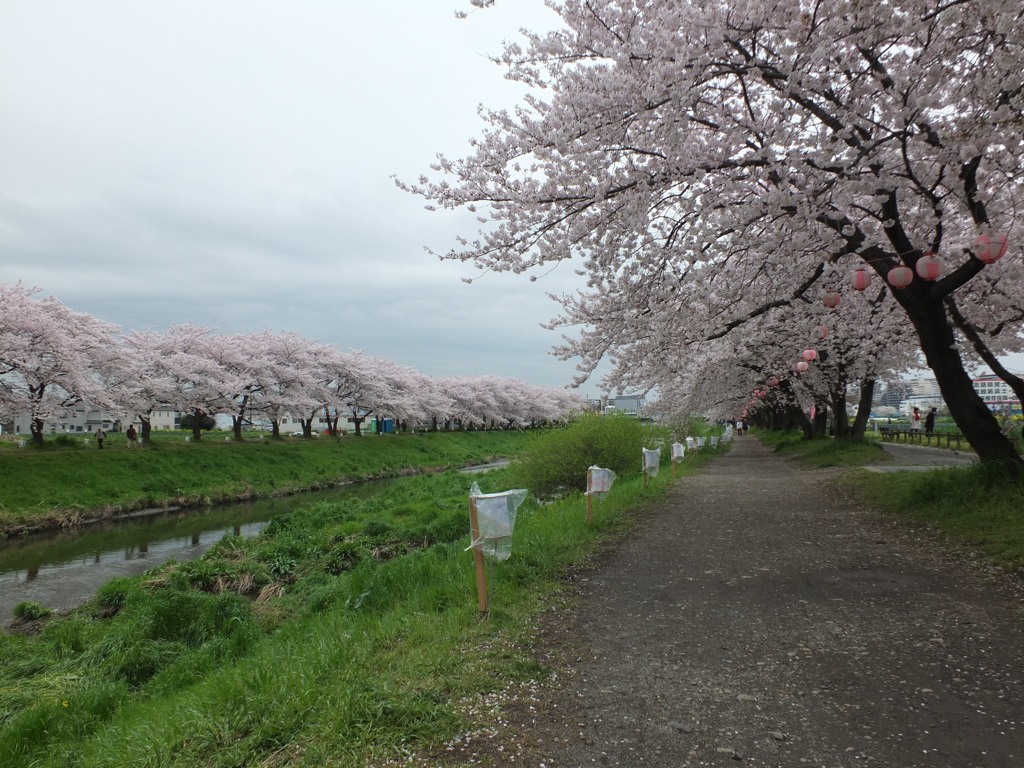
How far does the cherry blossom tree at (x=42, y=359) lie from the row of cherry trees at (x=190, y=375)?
4cm

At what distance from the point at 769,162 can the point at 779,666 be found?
219 inches

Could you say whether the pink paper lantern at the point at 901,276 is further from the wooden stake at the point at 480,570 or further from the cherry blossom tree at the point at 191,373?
the cherry blossom tree at the point at 191,373

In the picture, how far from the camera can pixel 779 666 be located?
3.98 m

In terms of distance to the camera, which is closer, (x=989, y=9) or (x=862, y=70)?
(x=989, y=9)

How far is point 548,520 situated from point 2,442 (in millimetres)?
27036

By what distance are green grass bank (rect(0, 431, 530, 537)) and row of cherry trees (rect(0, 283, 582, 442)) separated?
6.64ft

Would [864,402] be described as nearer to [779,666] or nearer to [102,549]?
[779,666]

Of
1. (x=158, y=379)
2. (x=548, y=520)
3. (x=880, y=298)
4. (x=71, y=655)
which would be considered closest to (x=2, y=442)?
(x=158, y=379)

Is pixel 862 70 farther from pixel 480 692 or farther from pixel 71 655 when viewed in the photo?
pixel 71 655

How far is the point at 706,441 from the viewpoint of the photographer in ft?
109

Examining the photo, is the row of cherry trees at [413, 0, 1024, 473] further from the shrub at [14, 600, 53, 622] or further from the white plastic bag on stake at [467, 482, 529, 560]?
the shrub at [14, 600, 53, 622]

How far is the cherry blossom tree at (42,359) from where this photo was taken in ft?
66.6

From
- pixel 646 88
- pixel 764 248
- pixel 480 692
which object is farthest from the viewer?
pixel 764 248

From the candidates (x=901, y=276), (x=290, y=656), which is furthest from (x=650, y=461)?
(x=290, y=656)
